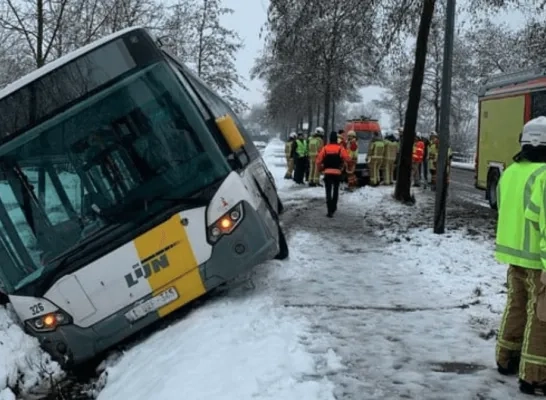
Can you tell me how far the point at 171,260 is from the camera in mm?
6664

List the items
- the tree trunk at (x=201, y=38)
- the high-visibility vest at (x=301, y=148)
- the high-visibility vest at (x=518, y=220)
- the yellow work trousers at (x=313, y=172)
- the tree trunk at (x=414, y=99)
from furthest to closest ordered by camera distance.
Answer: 1. the tree trunk at (x=201, y=38)
2. the high-visibility vest at (x=301, y=148)
3. the yellow work trousers at (x=313, y=172)
4. the tree trunk at (x=414, y=99)
5. the high-visibility vest at (x=518, y=220)

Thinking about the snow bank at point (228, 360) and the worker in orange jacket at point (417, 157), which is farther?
the worker in orange jacket at point (417, 157)

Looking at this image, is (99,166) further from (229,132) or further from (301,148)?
A: (301,148)

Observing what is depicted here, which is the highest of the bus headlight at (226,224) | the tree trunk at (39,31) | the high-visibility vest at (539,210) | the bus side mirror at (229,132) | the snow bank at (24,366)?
the tree trunk at (39,31)

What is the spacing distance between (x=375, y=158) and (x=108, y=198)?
1604 centimetres

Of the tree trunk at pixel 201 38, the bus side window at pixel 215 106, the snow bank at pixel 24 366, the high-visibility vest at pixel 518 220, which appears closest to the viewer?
the high-visibility vest at pixel 518 220

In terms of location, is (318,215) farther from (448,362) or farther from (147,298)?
(448,362)

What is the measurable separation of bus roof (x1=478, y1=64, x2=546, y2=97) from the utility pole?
155 inches

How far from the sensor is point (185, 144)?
22.0ft

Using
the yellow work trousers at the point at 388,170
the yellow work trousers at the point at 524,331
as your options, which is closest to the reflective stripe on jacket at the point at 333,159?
the yellow work trousers at the point at 388,170

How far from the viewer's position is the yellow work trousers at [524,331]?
4.62 metres

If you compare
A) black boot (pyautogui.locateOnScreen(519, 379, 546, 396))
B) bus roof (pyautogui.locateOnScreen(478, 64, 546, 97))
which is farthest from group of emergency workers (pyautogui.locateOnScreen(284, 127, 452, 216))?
black boot (pyautogui.locateOnScreen(519, 379, 546, 396))

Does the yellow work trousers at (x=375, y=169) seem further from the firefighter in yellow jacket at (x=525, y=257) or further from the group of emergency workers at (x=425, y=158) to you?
the firefighter in yellow jacket at (x=525, y=257)

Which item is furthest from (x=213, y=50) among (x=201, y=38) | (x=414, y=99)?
(x=414, y=99)
